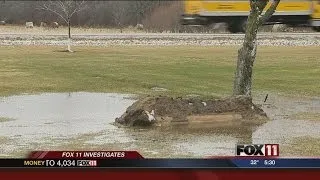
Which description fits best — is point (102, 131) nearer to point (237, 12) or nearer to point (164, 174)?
point (164, 174)

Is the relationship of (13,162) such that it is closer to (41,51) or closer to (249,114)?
(41,51)

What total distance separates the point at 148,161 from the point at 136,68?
646 millimetres

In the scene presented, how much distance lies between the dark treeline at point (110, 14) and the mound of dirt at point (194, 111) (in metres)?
0.70

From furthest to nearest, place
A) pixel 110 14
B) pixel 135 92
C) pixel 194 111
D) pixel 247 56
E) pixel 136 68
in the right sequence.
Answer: pixel 194 111 < pixel 135 92 < pixel 136 68 < pixel 247 56 < pixel 110 14

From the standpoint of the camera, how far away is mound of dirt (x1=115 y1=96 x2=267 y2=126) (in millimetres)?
3637

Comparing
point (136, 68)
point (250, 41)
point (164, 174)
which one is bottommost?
point (164, 174)

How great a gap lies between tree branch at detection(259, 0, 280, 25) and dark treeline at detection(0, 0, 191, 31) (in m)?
0.48

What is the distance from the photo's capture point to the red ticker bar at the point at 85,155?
9.82 ft

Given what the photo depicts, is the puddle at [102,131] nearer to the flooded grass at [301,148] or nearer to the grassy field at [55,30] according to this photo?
the flooded grass at [301,148]

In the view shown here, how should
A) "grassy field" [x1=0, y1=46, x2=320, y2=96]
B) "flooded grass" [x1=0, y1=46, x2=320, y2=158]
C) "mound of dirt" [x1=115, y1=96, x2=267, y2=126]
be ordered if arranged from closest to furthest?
1. "flooded grass" [x1=0, y1=46, x2=320, y2=158]
2. "grassy field" [x1=0, y1=46, x2=320, y2=96]
3. "mound of dirt" [x1=115, y1=96, x2=267, y2=126]

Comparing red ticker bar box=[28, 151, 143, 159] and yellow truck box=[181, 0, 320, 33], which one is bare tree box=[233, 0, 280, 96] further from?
red ticker bar box=[28, 151, 143, 159]

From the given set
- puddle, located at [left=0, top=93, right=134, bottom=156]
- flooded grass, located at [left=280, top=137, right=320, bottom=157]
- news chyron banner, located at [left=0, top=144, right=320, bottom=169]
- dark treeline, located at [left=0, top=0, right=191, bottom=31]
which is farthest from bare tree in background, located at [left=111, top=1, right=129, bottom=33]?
flooded grass, located at [left=280, top=137, right=320, bottom=157]

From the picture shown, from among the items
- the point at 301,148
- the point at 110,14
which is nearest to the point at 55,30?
the point at 110,14

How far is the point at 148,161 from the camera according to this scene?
3.00 m
